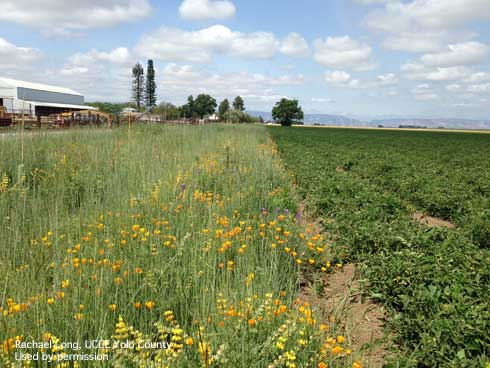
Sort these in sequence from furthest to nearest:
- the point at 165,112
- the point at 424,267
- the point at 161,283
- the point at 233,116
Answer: the point at 233,116 → the point at 165,112 → the point at 424,267 → the point at 161,283

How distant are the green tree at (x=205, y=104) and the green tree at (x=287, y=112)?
2282 centimetres

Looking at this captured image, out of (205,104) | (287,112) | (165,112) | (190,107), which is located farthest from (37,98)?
(287,112)

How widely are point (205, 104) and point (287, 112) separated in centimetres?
3012

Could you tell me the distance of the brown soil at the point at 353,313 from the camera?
7.24 feet

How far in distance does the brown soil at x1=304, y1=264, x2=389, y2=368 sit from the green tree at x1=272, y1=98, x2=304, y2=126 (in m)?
106

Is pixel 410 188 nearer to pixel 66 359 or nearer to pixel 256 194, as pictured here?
pixel 256 194

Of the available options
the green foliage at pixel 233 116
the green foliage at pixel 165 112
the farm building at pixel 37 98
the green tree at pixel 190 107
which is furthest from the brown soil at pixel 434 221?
the green tree at pixel 190 107

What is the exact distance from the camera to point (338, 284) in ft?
10.9

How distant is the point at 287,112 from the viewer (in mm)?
109062

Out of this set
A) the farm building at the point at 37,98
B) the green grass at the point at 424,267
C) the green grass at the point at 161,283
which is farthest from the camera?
the farm building at the point at 37,98

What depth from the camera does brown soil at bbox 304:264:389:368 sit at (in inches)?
86.9

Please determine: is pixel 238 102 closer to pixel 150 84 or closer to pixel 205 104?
pixel 205 104

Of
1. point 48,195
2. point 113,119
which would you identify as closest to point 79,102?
point 113,119

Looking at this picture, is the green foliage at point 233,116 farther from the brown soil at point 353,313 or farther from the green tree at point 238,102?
the green tree at point 238,102
